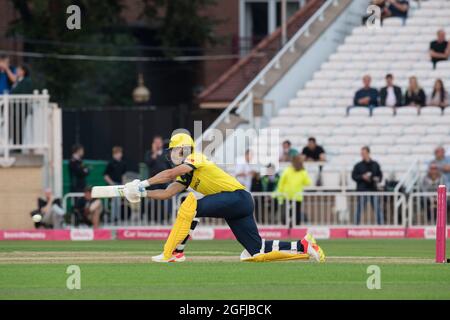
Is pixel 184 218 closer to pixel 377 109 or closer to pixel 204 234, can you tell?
pixel 204 234

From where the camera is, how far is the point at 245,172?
32.6 meters

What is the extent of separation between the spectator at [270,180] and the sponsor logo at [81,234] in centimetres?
452

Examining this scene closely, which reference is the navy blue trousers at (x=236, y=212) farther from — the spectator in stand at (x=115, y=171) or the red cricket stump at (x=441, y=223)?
the spectator in stand at (x=115, y=171)

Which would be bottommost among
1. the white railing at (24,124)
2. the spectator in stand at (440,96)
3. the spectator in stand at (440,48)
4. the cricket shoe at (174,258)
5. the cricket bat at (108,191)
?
the cricket shoe at (174,258)

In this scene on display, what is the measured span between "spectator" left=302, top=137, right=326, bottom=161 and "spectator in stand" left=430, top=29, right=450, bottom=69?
5285 mm

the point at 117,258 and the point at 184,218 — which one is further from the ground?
the point at 184,218

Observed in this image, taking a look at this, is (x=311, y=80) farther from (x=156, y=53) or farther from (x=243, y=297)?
(x=243, y=297)

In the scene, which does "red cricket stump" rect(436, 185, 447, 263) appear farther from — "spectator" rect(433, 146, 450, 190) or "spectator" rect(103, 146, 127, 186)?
"spectator" rect(103, 146, 127, 186)

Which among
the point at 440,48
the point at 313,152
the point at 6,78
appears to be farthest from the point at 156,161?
the point at 440,48

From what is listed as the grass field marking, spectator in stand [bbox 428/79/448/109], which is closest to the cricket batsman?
the grass field marking

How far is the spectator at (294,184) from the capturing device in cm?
3127

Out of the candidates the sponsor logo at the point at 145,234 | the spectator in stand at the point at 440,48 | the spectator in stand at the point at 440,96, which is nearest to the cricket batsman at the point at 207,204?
the sponsor logo at the point at 145,234

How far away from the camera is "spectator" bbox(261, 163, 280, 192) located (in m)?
32.3

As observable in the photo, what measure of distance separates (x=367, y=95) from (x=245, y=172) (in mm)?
5142
